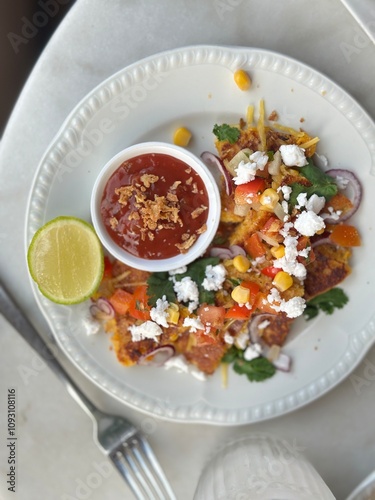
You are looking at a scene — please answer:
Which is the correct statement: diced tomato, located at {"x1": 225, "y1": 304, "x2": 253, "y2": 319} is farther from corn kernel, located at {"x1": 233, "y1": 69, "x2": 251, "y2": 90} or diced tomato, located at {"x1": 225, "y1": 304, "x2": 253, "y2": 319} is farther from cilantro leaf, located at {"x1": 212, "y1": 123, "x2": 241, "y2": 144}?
corn kernel, located at {"x1": 233, "y1": 69, "x2": 251, "y2": 90}

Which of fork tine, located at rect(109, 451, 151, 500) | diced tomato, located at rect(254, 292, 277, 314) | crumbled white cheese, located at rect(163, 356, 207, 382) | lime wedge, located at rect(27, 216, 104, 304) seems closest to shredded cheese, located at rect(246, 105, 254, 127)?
diced tomato, located at rect(254, 292, 277, 314)

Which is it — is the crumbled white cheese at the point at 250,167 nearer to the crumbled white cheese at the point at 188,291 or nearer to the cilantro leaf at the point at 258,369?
the crumbled white cheese at the point at 188,291

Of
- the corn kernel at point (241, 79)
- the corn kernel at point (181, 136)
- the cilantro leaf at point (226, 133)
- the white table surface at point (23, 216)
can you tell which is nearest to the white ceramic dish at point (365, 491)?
the white table surface at point (23, 216)

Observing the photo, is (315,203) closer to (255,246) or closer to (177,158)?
(255,246)

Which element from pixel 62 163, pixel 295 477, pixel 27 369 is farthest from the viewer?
pixel 27 369

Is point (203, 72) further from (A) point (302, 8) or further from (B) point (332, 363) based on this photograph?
(B) point (332, 363)

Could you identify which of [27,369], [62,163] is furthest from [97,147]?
[27,369]
